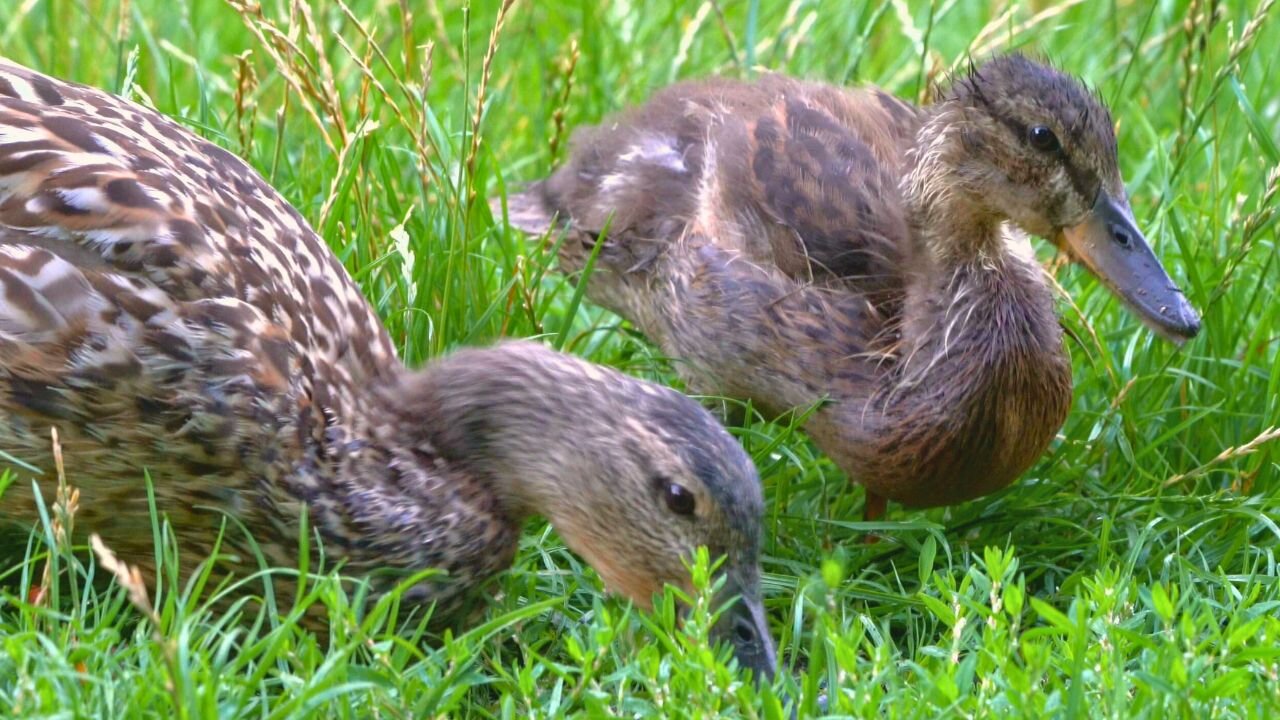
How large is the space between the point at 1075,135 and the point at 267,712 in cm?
230

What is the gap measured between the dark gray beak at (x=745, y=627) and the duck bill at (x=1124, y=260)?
1341 mm

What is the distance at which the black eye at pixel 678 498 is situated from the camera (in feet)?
11.6

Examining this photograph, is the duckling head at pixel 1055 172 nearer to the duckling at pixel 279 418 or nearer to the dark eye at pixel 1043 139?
the dark eye at pixel 1043 139

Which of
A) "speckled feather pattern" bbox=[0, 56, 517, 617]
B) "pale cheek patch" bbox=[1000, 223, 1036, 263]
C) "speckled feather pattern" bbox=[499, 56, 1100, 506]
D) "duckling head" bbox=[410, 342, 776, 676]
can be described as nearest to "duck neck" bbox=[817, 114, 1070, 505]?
"speckled feather pattern" bbox=[499, 56, 1100, 506]

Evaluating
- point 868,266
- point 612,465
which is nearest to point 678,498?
point 612,465

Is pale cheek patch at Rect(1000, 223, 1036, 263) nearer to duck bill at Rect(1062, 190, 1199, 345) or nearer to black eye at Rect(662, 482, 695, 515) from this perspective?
duck bill at Rect(1062, 190, 1199, 345)

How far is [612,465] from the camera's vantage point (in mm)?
3629

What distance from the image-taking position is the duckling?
352cm

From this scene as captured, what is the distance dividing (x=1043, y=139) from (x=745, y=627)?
1542mm

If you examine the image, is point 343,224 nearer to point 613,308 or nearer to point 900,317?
point 613,308

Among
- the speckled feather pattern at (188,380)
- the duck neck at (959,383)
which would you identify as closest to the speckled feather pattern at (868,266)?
the duck neck at (959,383)

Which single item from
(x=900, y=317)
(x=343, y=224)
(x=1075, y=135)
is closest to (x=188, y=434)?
(x=343, y=224)

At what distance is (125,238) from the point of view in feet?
11.8

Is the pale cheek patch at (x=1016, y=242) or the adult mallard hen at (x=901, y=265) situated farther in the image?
the pale cheek patch at (x=1016, y=242)
